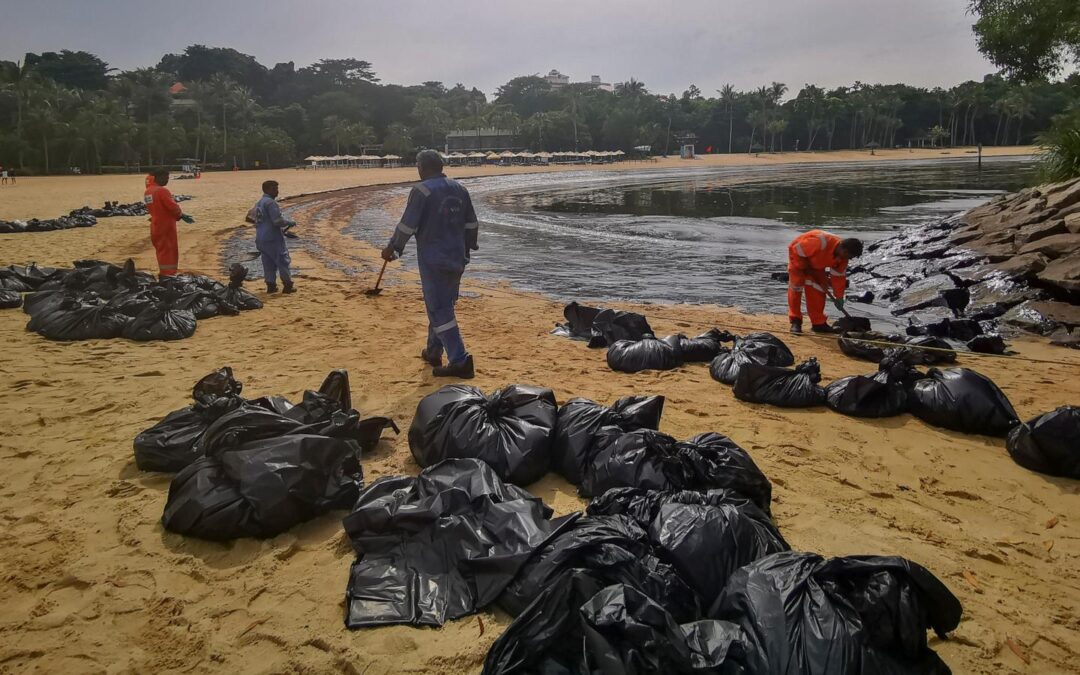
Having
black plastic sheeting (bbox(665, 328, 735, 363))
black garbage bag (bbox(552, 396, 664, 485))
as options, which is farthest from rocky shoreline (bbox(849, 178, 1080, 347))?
black garbage bag (bbox(552, 396, 664, 485))

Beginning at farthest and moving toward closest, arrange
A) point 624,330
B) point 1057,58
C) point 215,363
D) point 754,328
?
point 1057,58
point 754,328
point 624,330
point 215,363

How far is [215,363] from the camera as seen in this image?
5.45m

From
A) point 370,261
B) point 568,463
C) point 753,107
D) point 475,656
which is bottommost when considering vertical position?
point 475,656

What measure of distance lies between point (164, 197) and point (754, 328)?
25.1 ft

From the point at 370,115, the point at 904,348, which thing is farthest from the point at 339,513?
the point at 370,115

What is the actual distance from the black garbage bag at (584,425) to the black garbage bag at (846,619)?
4.57ft

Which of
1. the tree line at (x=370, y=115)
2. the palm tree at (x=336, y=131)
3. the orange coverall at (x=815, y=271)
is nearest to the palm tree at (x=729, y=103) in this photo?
the tree line at (x=370, y=115)

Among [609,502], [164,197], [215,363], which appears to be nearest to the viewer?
[609,502]

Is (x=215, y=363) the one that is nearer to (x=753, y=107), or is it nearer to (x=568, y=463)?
(x=568, y=463)

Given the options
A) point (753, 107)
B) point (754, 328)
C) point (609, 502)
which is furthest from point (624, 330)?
point (753, 107)

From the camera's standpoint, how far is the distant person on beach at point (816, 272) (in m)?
6.64

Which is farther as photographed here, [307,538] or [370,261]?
[370,261]

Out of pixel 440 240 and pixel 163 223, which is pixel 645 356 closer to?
pixel 440 240

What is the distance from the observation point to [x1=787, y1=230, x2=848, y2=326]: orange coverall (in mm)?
6652
